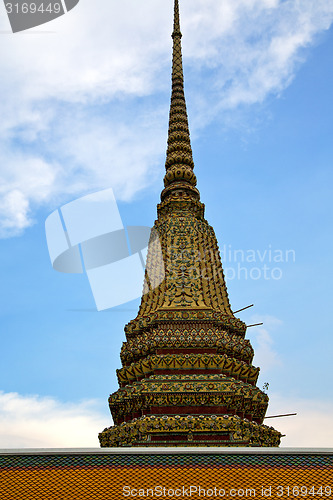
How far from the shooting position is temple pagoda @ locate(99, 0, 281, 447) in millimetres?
12883

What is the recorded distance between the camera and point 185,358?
1433 centimetres

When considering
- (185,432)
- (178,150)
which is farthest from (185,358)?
(178,150)

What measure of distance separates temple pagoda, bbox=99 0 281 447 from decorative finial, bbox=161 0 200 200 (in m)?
0.59

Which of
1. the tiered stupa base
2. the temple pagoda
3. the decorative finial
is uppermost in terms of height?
the decorative finial

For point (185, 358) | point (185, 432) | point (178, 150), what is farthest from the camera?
point (178, 150)

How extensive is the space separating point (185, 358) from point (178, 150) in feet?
34.1

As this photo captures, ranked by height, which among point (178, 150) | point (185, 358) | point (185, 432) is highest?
point (178, 150)

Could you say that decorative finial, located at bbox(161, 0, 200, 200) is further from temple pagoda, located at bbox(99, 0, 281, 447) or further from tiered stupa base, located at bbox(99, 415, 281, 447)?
tiered stupa base, located at bbox(99, 415, 281, 447)

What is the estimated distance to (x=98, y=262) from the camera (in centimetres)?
1867

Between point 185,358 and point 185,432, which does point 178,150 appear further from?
point 185,432

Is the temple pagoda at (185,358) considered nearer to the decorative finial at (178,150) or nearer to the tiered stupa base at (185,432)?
the tiered stupa base at (185,432)

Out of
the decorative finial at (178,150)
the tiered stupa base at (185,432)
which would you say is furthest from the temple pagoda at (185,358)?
the decorative finial at (178,150)

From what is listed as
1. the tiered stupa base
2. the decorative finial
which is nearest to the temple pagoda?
the tiered stupa base

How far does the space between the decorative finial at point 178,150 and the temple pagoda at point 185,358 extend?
59 centimetres
